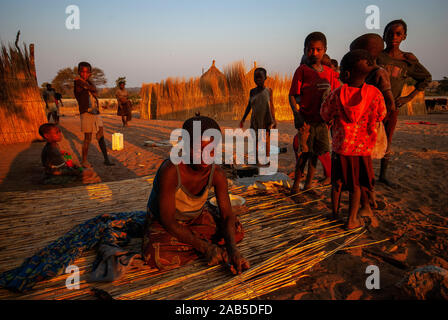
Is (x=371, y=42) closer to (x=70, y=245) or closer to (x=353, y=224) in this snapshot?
(x=353, y=224)

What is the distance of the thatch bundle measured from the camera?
6324 millimetres

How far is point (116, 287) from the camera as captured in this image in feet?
5.08

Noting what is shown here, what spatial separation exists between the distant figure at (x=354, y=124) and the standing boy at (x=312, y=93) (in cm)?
48

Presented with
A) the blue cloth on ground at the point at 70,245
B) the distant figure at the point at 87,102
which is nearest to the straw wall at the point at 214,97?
the distant figure at the point at 87,102

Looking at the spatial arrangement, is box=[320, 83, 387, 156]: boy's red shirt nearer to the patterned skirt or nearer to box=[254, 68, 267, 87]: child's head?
the patterned skirt

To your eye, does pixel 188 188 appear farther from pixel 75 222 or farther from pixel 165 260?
pixel 75 222

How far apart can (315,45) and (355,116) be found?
39.5 inches

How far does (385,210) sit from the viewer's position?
2.67m

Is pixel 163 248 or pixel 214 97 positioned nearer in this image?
pixel 163 248

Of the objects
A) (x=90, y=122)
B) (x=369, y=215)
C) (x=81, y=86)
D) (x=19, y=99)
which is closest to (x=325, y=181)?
(x=369, y=215)

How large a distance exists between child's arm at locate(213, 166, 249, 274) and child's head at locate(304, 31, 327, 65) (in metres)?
Result: 1.79

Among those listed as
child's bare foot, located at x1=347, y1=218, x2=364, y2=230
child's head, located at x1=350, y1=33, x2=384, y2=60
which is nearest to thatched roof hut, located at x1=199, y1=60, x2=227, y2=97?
child's head, located at x1=350, y1=33, x2=384, y2=60
